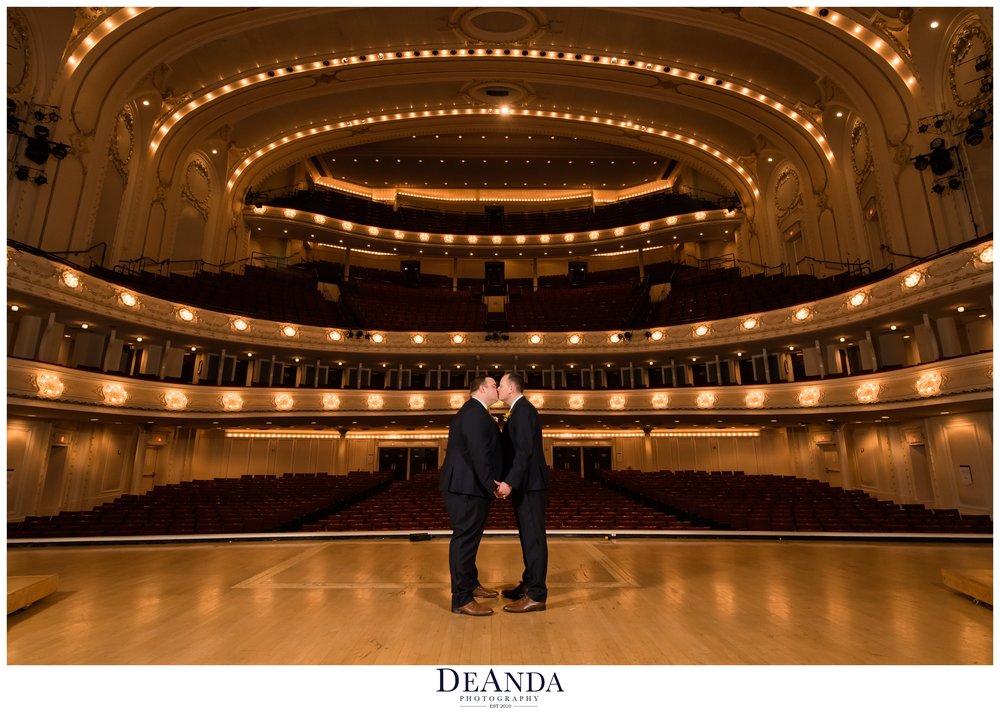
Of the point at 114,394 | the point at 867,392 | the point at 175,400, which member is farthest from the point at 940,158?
the point at 114,394

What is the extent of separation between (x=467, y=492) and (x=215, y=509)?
814cm

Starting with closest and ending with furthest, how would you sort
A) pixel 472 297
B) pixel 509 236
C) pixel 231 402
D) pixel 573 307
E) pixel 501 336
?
Answer: pixel 231 402 < pixel 501 336 < pixel 573 307 < pixel 472 297 < pixel 509 236

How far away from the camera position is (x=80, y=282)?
11.2 meters

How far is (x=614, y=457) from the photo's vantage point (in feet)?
61.9

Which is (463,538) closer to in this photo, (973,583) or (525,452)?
(525,452)

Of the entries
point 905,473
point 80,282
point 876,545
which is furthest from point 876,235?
point 80,282

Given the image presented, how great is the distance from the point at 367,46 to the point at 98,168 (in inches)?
349

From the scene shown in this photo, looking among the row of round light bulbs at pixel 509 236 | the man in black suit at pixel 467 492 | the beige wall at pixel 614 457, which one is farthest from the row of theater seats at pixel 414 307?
the man in black suit at pixel 467 492

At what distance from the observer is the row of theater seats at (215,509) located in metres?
7.57

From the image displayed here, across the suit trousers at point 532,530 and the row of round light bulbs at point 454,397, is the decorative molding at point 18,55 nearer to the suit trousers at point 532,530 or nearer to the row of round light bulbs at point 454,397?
the row of round light bulbs at point 454,397

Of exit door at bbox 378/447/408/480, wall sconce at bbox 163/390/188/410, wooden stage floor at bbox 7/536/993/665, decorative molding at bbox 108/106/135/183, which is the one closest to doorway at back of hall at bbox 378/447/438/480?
exit door at bbox 378/447/408/480

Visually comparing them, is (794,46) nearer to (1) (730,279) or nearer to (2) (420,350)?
(1) (730,279)

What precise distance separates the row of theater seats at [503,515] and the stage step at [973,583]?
398 cm

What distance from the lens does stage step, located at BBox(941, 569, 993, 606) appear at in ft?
10.00
